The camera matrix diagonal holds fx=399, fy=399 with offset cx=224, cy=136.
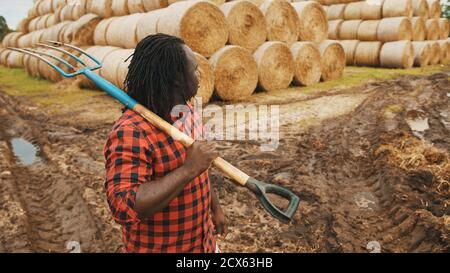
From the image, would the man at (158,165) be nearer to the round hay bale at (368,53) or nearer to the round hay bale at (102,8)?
the round hay bale at (102,8)

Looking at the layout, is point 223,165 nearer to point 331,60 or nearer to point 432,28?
point 331,60

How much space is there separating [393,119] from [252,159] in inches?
109

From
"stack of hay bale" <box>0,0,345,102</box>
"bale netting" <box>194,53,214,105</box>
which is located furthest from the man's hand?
"stack of hay bale" <box>0,0,345,102</box>

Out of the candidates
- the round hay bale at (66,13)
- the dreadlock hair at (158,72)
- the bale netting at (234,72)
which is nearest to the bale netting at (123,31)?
the bale netting at (234,72)

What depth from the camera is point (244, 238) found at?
3.06 m

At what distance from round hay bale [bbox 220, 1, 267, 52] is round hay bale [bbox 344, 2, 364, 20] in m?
7.19

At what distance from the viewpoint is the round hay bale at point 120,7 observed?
33.6ft

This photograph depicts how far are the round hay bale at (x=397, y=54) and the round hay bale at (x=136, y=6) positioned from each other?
852 centimetres

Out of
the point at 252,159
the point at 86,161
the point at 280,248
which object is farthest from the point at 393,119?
the point at 86,161

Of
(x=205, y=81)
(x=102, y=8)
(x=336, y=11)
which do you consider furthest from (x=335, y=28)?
(x=205, y=81)

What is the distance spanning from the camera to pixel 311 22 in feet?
36.2

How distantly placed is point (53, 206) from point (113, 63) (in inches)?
222
